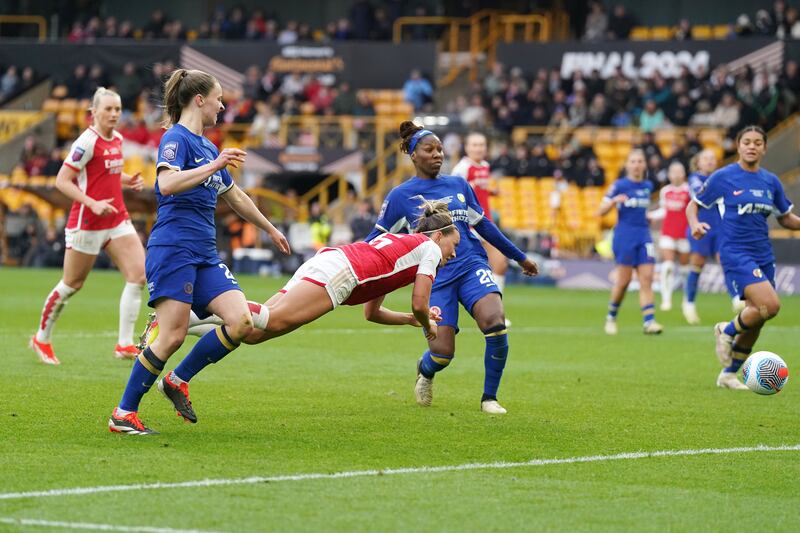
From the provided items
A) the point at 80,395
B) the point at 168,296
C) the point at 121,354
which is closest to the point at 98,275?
the point at 121,354

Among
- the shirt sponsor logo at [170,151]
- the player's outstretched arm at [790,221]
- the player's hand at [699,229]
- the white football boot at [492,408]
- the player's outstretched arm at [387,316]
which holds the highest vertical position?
the shirt sponsor logo at [170,151]

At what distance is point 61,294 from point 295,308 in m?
A: 4.54

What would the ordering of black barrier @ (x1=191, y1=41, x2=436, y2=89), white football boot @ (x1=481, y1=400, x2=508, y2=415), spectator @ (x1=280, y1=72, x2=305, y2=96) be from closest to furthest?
white football boot @ (x1=481, y1=400, x2=508, y2=415), spectator @ (x1=280, y1=72, x2=305, y2=96), black barrier @ (x1=191, y1=41, x2=436, y2=89)

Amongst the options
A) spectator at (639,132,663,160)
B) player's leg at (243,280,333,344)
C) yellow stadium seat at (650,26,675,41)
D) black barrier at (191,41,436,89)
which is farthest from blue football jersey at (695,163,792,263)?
yellow stadium seat at (650,26,675,41)

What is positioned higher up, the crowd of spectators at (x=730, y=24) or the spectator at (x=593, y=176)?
the crowd of spectators at (x=730, y=24)

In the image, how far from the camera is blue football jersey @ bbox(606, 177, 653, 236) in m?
17.5

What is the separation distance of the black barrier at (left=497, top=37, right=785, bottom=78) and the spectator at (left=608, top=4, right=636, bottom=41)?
6.01 feet

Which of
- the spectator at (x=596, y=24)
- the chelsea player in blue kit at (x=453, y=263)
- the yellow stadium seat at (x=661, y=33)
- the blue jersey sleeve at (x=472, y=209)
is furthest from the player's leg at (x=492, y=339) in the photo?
the yellow stadium seat at (x=661, y=33)

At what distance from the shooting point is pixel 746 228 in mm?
11688

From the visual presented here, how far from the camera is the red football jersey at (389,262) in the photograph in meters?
8.65

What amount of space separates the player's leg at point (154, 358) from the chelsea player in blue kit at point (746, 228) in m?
5.29

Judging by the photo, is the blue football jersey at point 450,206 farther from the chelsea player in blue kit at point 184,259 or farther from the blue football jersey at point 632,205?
the blue football jersey at point 632,205

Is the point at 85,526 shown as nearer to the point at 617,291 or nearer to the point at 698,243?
the point at 617,291

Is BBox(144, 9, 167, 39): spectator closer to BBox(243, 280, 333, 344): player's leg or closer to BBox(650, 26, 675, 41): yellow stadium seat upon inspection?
BBox(650, 26, 675, 41): yellow stadium seat
